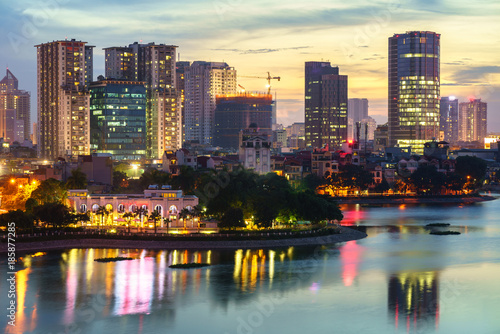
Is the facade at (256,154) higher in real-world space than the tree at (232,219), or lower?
higher

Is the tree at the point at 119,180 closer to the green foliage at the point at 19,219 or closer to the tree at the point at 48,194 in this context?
the tree at the point at 48,194

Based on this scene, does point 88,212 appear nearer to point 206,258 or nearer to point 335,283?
point 206,258

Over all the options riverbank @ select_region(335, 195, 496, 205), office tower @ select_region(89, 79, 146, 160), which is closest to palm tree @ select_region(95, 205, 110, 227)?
riverbank @ select_region(335, 195, 496, 205)

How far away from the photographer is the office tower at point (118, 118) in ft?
592

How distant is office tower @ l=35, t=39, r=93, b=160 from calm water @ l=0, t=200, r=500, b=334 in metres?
114

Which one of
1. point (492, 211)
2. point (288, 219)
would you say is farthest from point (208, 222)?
point (492, 211)

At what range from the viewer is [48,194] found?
8900cm

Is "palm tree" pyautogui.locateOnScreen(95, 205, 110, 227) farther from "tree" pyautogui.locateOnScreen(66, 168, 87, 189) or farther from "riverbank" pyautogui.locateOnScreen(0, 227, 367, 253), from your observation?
"tree" pyautogui.locateOnScreen(66, 168, 87, 189)

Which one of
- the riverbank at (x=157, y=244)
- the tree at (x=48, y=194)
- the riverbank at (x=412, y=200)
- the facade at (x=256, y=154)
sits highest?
the facade at (x=256, y=154)

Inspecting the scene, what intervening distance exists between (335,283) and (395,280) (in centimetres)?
471

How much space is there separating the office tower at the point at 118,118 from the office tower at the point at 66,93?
258 cm

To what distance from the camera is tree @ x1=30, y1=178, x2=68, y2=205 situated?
88625 mm

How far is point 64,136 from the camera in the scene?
617 feet

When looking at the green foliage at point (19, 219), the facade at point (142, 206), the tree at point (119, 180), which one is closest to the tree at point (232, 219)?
the facade at point (142, 206)
